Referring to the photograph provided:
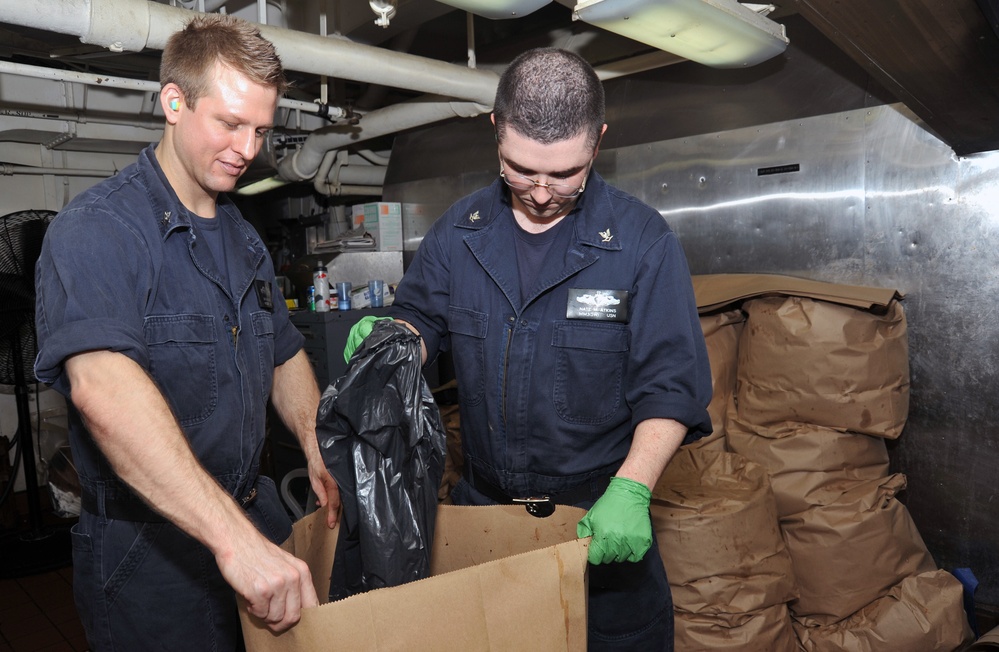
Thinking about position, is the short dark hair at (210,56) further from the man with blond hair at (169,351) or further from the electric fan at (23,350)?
the electric fan at (23,350)

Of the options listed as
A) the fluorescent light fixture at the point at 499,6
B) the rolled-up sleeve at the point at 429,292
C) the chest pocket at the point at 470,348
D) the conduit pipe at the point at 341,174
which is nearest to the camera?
the chest pocket at the point at 470,348

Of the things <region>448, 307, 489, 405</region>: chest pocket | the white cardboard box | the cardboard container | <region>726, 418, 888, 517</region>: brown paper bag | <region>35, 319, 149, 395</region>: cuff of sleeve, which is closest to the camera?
the cardboard container

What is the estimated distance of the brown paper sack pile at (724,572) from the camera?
6.78 ft

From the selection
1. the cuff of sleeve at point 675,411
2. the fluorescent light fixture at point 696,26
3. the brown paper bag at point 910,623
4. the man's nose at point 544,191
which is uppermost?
the fluorescent light fixture at point 696,26

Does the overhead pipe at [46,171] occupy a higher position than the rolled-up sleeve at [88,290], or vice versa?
the overhead pipe at [46,171]

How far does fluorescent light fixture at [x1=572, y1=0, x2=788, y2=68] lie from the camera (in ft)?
6.10

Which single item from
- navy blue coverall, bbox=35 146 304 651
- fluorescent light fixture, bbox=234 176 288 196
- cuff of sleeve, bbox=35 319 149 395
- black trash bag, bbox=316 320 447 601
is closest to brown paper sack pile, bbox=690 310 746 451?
black trash bag, bbox=316 320 447 601

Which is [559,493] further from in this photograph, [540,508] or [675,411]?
[675,411]

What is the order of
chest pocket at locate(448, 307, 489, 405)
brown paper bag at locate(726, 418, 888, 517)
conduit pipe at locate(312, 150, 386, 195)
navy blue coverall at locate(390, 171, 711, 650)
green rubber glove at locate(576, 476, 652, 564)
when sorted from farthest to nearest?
conduit pipe at locate(312, 150, 386, 195) < brown paper bag at locate(726, 418, 888, 517) < chest pocket at locate(448, 307, 489, 405) < navy blue coverall at locate(390, 171, 711, 650) < green rubber glove at locate(576, 476, 652, 564)

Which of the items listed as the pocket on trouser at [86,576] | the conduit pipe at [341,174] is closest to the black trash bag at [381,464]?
the pocket on trouser at [86,576]

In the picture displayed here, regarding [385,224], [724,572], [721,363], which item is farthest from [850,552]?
[385,224]

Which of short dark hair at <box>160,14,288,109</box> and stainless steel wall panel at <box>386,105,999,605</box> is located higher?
short dark hair at <box>160,14,288,109</box>

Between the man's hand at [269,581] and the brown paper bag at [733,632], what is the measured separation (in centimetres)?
153

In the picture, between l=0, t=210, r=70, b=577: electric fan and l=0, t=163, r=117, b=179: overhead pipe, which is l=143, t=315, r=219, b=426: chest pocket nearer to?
l=0, t=210, r=70, b=577: electric fan
